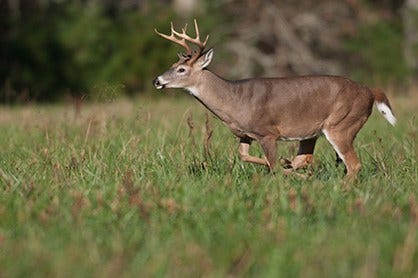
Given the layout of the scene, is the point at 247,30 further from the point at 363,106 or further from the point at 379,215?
the point at 379,215

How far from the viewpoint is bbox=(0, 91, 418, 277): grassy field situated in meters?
4.94

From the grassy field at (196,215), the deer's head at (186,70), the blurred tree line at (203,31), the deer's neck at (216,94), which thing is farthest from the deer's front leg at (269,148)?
the blurred tree line at (203,31)

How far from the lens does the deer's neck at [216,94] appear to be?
868 centimetres

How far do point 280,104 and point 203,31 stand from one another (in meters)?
15.4

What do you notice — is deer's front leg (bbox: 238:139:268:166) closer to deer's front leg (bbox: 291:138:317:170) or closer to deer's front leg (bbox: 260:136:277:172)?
deer's front leg (bbox: 260:136:277:172)

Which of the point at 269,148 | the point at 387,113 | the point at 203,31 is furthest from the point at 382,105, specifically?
the point at 203,31

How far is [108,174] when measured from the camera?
24.7ft

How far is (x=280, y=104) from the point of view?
873cm

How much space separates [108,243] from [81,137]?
5.04 m

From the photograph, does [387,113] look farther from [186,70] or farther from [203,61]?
[186,70]

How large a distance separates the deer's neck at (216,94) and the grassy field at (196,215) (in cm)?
36

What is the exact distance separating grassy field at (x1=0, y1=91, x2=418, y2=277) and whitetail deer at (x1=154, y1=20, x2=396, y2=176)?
0.89 feet

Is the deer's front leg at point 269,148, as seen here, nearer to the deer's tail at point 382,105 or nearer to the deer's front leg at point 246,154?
the deer's front leg at point 246,154

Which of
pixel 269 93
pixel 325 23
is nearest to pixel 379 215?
pixel 269 93
